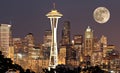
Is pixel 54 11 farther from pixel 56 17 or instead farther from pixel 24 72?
pixel 24 72

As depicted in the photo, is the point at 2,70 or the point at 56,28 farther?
the point at 56,28

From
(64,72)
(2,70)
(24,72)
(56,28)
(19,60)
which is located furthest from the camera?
(19,60)

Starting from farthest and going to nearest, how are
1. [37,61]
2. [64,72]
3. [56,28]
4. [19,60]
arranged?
[37,61], [19,60], [56,28], [64,72]

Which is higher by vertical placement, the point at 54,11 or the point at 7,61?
the point at 54,11

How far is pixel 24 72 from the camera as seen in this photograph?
68.4 ft

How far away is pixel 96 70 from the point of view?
24.5 meters

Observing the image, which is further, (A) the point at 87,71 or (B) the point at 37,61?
(B) the point at 37,61

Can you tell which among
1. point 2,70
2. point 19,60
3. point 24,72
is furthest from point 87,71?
point 19,60

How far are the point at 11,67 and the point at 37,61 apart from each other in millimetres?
83661

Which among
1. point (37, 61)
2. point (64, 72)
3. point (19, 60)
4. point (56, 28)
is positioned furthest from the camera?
point (37, 61)

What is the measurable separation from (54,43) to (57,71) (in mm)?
62038

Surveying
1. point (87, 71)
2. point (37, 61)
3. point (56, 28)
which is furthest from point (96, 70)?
point (37, 61)

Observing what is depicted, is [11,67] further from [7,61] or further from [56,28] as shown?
[56,28]

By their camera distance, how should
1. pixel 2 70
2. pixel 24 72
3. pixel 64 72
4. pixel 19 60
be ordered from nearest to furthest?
pixel 2 70
pixel 24 72
pixel 64 72
pixel 19 60
